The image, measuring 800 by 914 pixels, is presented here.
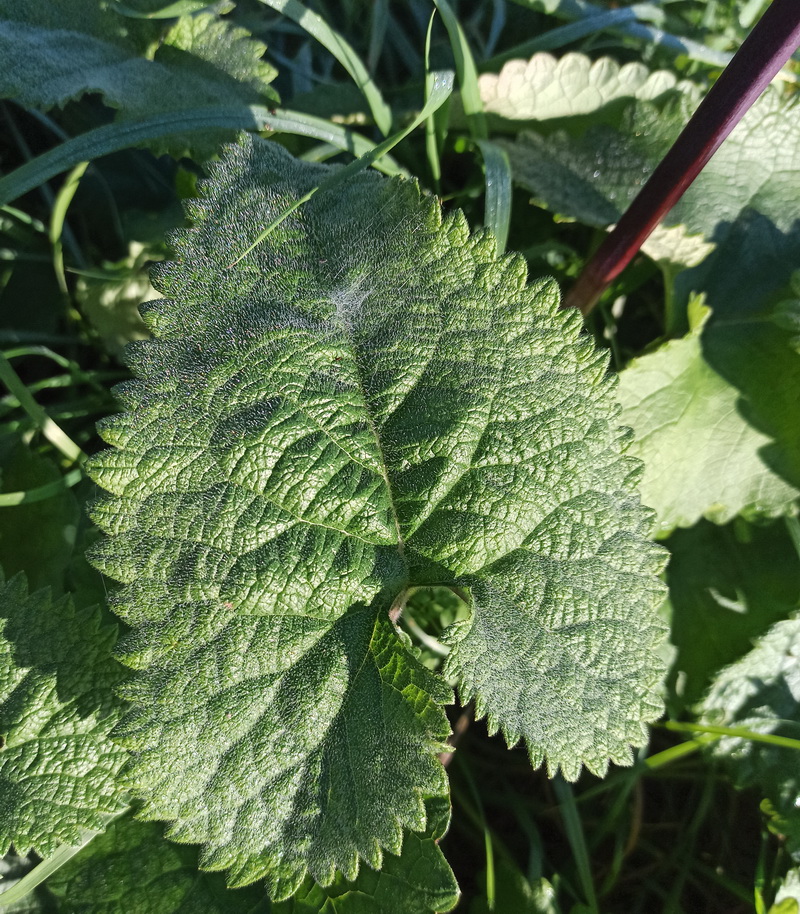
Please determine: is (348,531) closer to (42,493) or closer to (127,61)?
(42,493)

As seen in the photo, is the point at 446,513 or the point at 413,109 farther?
the point at 413,109

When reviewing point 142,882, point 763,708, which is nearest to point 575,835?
point 763,708

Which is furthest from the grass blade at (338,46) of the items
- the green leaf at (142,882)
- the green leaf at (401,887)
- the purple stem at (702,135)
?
the green leaf at (142,882)

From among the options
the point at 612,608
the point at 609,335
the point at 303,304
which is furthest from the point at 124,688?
the point at 609,335

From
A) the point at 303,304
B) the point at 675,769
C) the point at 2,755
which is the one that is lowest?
the point at 2,755

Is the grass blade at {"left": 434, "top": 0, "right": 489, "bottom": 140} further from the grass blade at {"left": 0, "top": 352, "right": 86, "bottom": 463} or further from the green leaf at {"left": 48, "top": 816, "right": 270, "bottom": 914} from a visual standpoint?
the green leaf at {"left": 48, "top": 816, "right": 270, "bottom": 914}

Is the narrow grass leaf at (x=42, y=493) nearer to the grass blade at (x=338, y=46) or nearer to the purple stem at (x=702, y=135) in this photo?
the grass blade at (x=338, y=46)

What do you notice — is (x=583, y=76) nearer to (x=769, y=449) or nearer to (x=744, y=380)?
(x=744, y=380)
